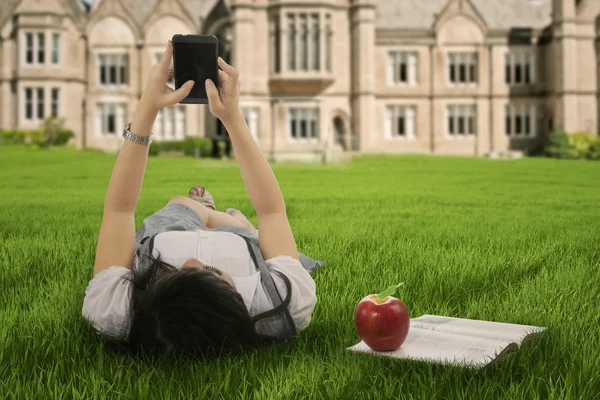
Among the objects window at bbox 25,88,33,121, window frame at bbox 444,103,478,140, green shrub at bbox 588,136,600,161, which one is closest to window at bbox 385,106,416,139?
window frame at bbox 444,103,478,140

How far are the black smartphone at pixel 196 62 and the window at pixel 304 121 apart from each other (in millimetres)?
32231

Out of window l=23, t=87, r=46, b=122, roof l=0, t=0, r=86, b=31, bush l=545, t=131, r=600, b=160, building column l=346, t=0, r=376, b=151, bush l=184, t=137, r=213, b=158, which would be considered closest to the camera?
bush l=184, t=137, r=213, b=158

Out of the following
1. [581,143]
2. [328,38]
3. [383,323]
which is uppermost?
[328,38]

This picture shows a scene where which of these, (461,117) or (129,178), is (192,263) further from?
(461,117)

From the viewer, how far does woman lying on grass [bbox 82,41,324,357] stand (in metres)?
3.11

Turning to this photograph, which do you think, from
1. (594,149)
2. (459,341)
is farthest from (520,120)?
(459,341)

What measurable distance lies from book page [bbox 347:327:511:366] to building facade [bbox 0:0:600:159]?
31.1m

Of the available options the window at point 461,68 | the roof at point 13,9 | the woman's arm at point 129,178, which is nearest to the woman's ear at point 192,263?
Result: the woman's arm at point 129,178

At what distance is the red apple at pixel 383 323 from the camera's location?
129 inches

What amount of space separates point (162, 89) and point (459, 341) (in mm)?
1899

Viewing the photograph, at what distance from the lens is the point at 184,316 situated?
10.2 feet

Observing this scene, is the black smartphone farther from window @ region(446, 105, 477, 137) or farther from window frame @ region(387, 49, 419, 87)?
window @ region(446, 105, 477, 137)

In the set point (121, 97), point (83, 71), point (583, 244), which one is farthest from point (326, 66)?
point (583, 244)

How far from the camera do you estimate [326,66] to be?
116 ft
